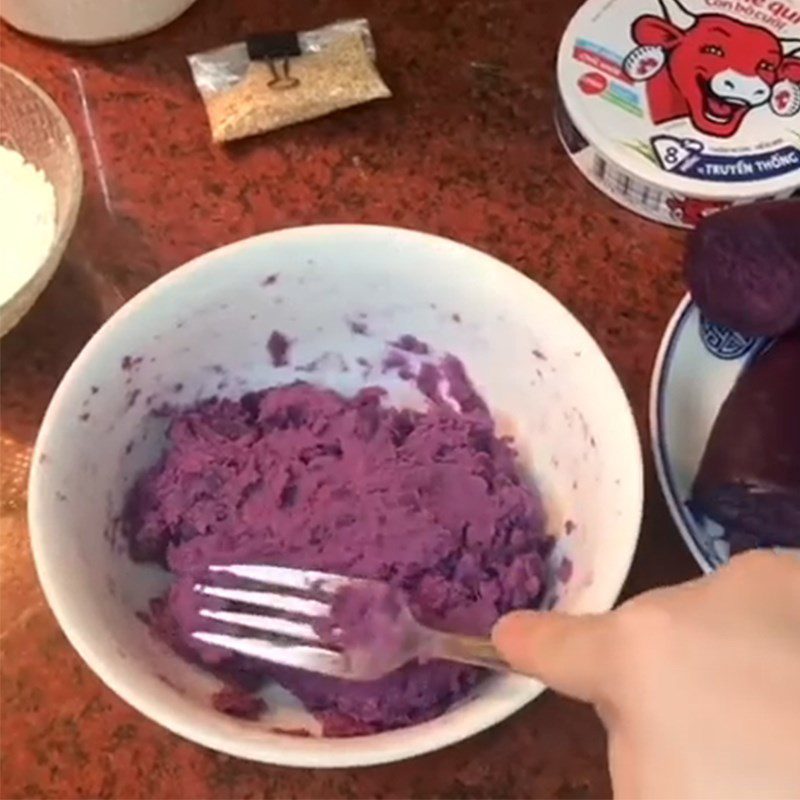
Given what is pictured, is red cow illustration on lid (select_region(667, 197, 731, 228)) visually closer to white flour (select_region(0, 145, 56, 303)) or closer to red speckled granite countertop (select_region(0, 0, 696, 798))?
red speckled granite countertop (select_region(0, 0, 696, 798))

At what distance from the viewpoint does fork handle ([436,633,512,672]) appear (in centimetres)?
68

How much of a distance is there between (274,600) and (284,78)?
387 mm

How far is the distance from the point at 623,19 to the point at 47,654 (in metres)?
0.53

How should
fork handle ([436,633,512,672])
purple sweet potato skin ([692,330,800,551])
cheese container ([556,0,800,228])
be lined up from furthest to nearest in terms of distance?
1. cheese container ([556,0,800,228])
2. purple sweet potato skin ([692,330,800,551])
3. fork handle ([436,633,512,672])

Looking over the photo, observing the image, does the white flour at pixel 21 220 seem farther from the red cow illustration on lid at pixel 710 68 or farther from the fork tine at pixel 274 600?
the red cow illustration on lid at pixel 710 68

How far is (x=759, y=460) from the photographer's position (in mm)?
805

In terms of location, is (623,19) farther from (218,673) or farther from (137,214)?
(218,673)

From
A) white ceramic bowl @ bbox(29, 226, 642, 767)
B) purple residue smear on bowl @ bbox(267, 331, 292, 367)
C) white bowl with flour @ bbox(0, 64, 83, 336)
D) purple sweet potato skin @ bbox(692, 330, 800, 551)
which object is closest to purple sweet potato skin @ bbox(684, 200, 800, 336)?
purple sweet potato skin @ bbox(692, 330, 800, 551)

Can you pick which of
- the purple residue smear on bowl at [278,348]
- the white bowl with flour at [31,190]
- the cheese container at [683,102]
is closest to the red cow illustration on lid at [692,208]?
the cheese container at [683,102]

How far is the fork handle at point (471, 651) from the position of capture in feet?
2.24

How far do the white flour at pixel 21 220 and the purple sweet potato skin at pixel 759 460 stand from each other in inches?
15.5

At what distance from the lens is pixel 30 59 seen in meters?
1.04

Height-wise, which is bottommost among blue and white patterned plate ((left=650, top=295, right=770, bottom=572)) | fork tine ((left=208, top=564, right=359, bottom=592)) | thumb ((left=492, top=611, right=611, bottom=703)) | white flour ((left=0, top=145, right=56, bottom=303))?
blue and white patterned plate ((left=650, top=295, right=770, bottom=572))

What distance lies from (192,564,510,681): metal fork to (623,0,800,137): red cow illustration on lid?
1.26 feet
